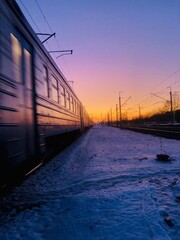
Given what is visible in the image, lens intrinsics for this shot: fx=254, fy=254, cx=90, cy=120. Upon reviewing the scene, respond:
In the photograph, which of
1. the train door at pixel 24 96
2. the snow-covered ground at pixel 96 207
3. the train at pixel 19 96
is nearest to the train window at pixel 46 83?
the train at pixel 19 96

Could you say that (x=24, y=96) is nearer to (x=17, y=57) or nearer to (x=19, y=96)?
(x=19, y=96)

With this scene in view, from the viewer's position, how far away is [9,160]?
3.43 metres

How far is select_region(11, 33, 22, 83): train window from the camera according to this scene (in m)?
3.91

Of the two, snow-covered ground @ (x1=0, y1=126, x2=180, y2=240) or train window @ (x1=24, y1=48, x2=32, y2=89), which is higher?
train window @ (x1=24, y1=48, x2=32, y2=89)

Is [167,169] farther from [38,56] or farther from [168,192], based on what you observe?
[38,56]

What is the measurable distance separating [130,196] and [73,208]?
933 mm

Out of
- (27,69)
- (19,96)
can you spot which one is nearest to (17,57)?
(27,69)

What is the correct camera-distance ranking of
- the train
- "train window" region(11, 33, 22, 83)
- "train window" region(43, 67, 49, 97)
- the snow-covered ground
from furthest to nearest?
1. "train window" region(43, 67, 49, 97)
2. "train window" region(11, 33, 22, 83)
3. the train
4. the snow-covered ground

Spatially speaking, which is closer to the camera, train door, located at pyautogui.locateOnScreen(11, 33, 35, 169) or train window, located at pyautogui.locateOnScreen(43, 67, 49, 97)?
train door, located at pyautogui.locateOnScreen(11, 33, 35, 169)

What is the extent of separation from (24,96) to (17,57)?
2.11 feet

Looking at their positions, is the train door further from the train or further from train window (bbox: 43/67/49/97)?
train window (bbox: 43/67/49/97)

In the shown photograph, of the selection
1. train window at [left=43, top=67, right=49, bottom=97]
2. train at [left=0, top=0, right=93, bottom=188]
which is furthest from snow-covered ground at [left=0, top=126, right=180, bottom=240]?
train window at [left=43, top=67, right=49, bottom=97]

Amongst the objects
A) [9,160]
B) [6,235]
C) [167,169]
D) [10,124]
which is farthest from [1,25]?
[167,169]

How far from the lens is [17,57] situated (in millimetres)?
4070
